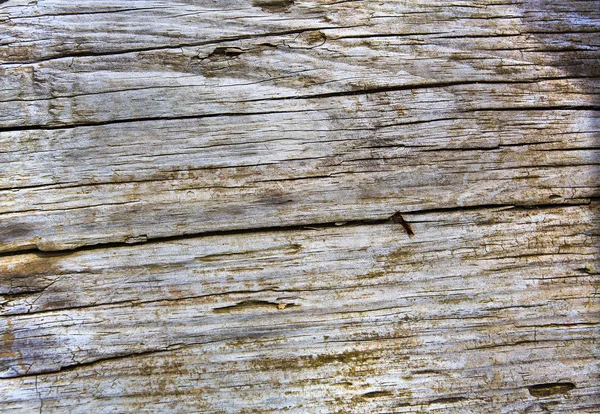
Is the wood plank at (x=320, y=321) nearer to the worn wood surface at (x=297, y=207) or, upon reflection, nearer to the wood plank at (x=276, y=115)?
the worn wood surface at (x=297, y=207)

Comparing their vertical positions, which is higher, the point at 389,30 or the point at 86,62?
the point at 389,30

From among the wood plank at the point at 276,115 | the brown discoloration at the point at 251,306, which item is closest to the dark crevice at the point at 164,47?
the wood plank at the point at 276,115

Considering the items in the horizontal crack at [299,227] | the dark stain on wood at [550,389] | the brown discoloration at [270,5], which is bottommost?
the dark stain on wood at [550,389]

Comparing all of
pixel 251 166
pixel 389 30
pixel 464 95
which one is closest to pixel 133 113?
pixel 251 166

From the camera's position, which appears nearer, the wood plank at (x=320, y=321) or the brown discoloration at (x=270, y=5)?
the wood plank at (x=320, y=321)

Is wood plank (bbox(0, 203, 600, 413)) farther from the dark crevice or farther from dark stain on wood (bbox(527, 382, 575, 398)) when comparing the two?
the dark crevice

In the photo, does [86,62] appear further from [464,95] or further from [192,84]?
[464,95]

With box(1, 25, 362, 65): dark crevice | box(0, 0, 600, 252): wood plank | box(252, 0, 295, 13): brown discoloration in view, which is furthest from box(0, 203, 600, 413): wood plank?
box(252, 0, 295, 13): brown discoloration
